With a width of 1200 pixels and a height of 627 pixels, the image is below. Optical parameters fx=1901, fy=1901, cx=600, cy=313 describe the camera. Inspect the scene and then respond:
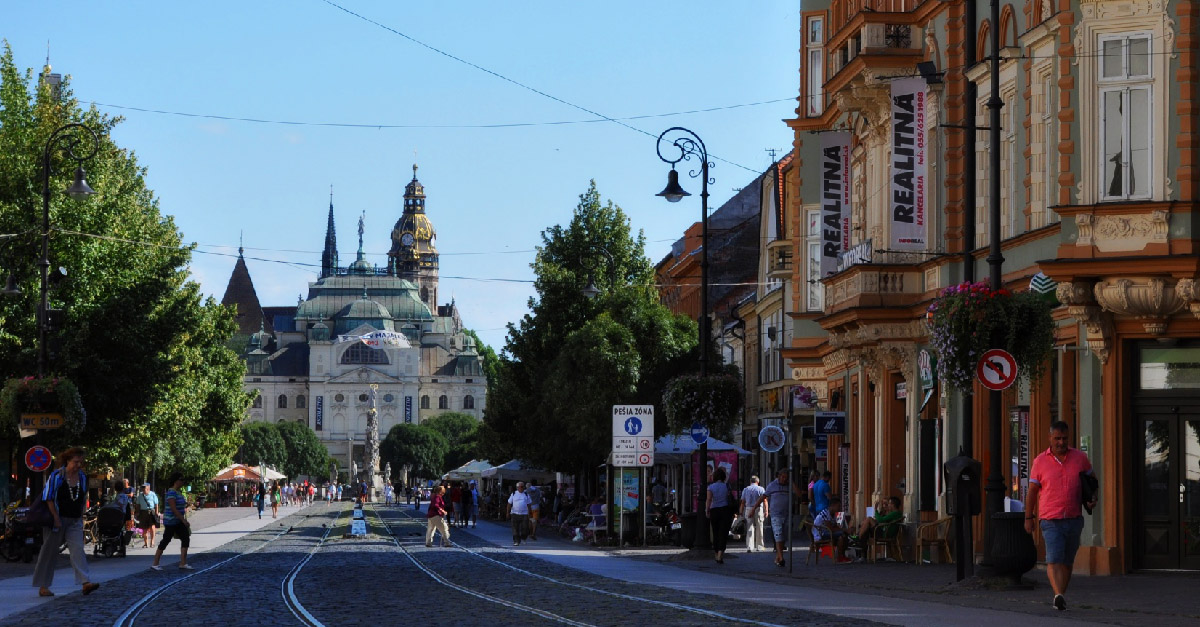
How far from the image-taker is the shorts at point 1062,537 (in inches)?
668

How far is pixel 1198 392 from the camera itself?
895 inches

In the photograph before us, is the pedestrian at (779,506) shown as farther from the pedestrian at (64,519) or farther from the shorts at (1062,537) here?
the shorts at (1062,537)

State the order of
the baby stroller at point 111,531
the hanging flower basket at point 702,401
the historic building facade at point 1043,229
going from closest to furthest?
the historic building facade at point 1043,229 < the baby stroller at point 111,531 < the hanging flower basket at point 702,401

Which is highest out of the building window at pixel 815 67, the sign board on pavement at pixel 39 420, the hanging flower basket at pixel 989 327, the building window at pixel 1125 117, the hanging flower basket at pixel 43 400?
the building window at pixel 815 67

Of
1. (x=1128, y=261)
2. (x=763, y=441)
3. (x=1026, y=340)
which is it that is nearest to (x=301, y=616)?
(x=1026, y=340)

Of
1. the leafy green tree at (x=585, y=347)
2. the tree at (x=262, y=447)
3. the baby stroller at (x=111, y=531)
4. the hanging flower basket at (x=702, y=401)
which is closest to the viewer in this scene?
the baby stroller at (x=111, y=531)

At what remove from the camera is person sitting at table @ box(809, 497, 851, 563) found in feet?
95.7

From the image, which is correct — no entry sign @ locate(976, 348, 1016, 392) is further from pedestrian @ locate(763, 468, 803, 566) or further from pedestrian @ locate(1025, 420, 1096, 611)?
pedestrian @ locate(763, 468, 803, 566)

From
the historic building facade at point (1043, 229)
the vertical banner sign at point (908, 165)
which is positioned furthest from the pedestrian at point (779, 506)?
the vertical banner sign at point (908, 165)

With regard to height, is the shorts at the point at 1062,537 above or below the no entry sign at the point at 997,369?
below

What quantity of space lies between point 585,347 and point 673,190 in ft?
63.2

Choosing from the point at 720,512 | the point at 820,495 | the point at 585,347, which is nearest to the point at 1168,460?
the point at 720,512

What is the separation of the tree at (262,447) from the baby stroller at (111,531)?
149 metres

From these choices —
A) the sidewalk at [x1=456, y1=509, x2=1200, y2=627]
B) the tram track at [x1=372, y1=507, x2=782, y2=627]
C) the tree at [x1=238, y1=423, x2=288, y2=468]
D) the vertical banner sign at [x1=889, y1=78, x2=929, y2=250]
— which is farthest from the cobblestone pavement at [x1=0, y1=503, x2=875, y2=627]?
the tree at [x1=238, y1=423, x2=288, y2=468]
